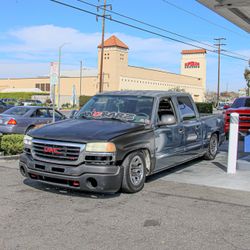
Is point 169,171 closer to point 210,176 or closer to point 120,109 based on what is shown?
point 210,176

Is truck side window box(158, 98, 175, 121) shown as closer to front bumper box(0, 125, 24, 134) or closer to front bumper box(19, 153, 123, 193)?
front bumper box(19, 153, 123, 193)

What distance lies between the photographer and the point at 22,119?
1519 centimetres

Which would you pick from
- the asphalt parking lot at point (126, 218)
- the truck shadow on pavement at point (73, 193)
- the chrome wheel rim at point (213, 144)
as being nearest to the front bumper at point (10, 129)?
the asphalt parking lot at point (126, 218)

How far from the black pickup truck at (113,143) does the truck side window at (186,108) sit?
3 centimetres

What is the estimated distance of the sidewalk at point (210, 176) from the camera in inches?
308

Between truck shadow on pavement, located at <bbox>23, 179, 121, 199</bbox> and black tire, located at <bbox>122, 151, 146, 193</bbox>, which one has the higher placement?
black tire, located at <bbox>122, 151, 146, 193</bbox>

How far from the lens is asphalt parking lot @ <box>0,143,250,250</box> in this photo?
4684 millimetres

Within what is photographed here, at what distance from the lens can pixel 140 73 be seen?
77875 mm

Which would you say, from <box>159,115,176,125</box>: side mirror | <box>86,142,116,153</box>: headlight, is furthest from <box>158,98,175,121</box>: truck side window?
<box>86,142,116,153</box>: headlight

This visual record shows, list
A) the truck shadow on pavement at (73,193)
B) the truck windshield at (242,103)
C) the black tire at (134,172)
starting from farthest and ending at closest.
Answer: the truck windshield at (242,103) → the truck shadow on pavement at (73,193) → the black tire at (134,172)

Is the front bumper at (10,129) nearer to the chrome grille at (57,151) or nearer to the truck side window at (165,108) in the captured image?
the truck side window at (165,108)

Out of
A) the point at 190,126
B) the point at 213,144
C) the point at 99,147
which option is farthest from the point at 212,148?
the point at 99,147

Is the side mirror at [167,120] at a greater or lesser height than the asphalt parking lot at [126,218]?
greater

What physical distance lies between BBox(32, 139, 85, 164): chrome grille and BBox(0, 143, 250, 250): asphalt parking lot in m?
0.66
